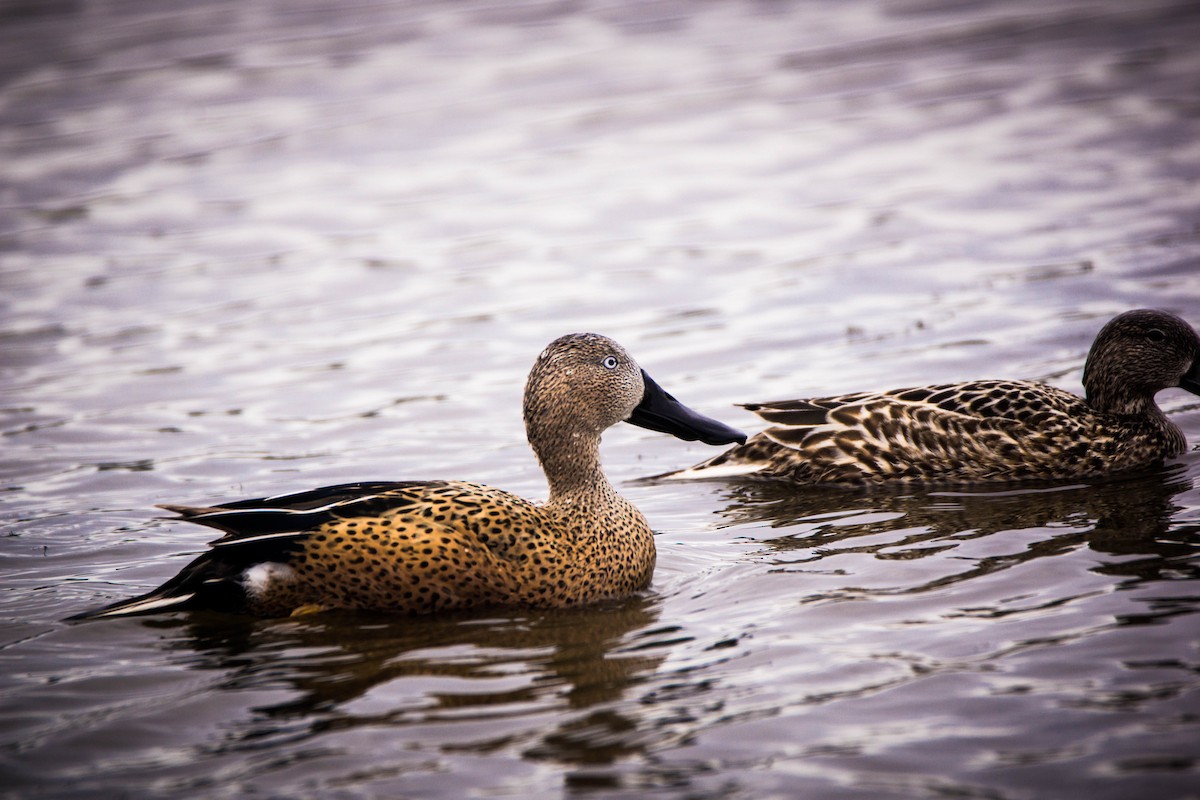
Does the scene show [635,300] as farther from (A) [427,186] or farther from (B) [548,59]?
(B) [548,59]

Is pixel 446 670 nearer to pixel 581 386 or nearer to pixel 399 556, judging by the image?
pixel 399 556

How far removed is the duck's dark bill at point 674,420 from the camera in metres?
7.01

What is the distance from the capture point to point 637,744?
15.9 feet

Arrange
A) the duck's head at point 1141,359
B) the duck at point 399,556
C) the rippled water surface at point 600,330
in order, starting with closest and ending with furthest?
the rippled water surface at point 600,330, the duck at point 399,556, the duck's head at point 1141,359

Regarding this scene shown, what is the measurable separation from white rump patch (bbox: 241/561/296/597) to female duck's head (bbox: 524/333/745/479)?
4.41 ft

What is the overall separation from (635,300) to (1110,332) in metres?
4.78

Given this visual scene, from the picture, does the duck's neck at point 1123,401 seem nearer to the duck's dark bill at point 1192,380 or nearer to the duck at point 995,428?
the duck at point 995,428

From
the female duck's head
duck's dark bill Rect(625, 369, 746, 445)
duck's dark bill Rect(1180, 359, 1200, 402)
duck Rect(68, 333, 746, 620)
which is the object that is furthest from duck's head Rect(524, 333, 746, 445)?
duck's dark bill Rect(1180, 359, 1200, 402)

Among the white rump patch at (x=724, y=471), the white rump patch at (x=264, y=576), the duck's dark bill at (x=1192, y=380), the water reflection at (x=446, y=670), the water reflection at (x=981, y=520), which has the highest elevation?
the white rump patch at (x=264, y=576)

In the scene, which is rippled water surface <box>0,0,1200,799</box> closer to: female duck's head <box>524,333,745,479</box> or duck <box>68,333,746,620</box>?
duck <box>68,333,746,620</box>

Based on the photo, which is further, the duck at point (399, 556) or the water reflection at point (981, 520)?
the water reflection at point (981, 520)

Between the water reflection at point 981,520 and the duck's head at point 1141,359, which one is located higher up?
the duck's head at point 1141,359

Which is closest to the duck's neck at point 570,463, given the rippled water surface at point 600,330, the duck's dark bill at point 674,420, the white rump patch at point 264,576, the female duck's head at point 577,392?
the female duck's head at point 577,392

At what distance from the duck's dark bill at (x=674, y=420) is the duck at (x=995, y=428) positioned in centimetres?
120
